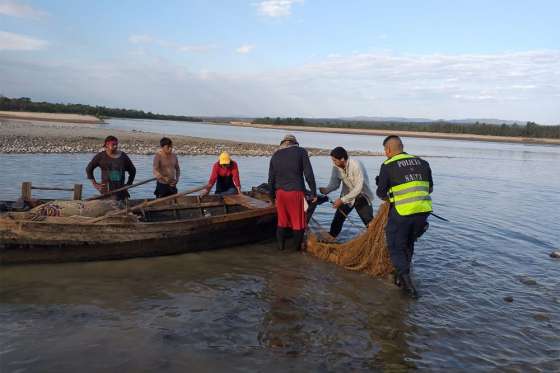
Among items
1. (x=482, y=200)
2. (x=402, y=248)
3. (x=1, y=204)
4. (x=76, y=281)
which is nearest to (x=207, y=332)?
(x=76, y=281)

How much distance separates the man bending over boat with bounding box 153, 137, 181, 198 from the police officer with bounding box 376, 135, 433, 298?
4.61m

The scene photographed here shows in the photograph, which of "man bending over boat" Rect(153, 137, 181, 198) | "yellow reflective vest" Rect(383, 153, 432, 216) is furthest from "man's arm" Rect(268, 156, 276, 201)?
"man bending over boat" Rect(153, 137, 181, 198)

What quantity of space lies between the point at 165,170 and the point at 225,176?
1.19m

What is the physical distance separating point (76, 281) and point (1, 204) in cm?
214

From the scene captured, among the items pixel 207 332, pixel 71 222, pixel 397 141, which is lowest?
pixel 207 332

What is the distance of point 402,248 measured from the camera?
5.95 meters

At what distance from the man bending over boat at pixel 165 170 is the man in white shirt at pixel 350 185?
3.18 m

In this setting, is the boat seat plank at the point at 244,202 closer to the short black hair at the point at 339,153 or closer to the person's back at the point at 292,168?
the person's back at the point at 292,168

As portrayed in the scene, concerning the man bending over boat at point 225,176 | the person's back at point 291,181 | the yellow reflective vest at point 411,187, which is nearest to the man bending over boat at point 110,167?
the man bending over boat at point 225,176

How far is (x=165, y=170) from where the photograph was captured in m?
8.97

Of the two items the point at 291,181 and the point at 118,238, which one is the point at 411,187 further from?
the point at 118,238

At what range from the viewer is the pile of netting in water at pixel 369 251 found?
6.57 metres

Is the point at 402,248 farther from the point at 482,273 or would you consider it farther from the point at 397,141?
the point at 482,273

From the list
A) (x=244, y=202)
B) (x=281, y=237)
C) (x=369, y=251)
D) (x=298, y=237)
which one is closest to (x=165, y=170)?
(x=244, y=202)
